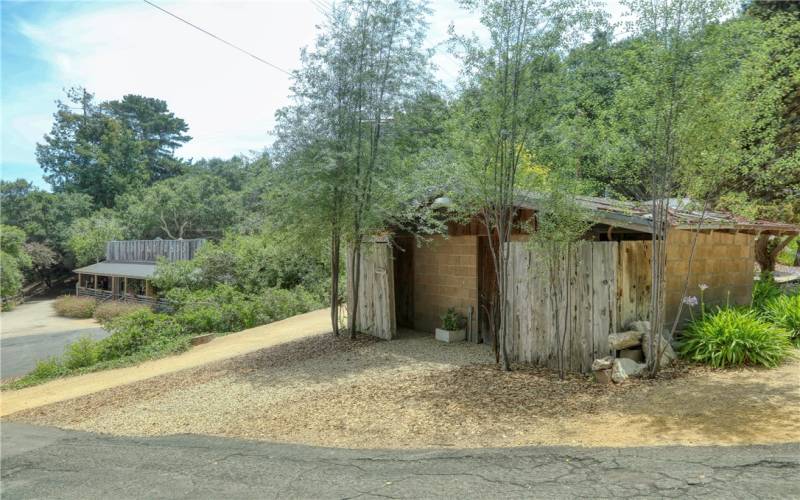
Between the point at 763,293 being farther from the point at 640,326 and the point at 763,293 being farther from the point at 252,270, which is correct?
the point at 252,270

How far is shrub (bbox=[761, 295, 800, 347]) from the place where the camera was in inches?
324

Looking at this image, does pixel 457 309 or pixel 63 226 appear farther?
pixel 63 226

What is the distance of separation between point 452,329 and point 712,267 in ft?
16.2

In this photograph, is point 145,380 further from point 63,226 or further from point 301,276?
point 63,226

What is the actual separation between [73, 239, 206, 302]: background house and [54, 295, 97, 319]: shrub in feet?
4.40

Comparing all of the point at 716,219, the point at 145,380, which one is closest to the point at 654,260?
the point at 716,219

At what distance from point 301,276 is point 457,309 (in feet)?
38.3

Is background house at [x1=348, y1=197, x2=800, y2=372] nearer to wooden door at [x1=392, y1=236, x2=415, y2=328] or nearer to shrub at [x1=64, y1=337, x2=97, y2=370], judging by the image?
wooden door at [x1=392, y1=236, x2=415, y2=328]

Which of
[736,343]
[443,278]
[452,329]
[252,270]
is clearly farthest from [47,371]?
[736,343]

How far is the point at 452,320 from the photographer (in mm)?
10453

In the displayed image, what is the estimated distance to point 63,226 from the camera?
45.8m

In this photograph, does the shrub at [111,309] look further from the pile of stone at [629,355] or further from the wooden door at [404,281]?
the pile of stone at [629,355]

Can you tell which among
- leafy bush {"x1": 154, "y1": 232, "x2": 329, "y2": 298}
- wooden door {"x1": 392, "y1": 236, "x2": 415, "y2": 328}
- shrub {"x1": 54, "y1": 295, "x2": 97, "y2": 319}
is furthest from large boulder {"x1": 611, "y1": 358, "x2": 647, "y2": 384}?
shrub {"x1": 54, "y1": 295, "x2": 97, "y2": 319}

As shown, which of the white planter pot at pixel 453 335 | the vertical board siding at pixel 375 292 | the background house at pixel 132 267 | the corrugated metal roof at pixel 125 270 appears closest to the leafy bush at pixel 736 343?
the white planter pot at pixel 453 335
